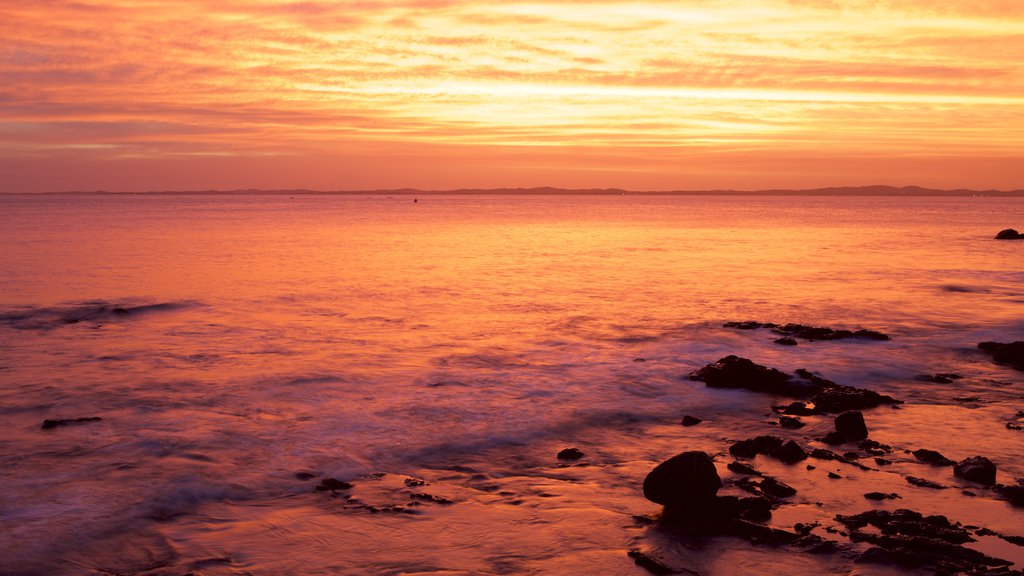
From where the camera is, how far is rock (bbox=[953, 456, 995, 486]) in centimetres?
964

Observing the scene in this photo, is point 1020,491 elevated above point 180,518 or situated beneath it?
elevated above

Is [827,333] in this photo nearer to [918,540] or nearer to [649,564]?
[918,540]

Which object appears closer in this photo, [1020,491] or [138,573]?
[138,573]

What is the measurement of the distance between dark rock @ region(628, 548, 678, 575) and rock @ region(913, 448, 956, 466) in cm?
485

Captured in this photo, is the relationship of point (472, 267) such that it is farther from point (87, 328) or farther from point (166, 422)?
point (166, 422)

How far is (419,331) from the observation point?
22.6 metres

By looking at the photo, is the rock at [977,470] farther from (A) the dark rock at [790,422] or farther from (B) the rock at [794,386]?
(B) the rock at [794,386]

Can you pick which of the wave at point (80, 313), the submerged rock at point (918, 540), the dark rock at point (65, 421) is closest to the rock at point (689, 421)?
the submerged rock at point (918, 540)

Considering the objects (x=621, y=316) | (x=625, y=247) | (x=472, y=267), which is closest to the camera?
(x=621, y=316)

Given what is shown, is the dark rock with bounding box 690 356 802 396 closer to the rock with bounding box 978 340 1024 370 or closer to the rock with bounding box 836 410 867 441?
the rock with bounding box 836 410 867 441

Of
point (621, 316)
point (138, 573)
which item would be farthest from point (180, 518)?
point (621, 316)

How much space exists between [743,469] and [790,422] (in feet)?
8.96

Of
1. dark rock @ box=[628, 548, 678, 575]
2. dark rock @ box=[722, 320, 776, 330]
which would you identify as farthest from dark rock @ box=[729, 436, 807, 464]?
dark rock @ box=[722, 320, 776, 330]

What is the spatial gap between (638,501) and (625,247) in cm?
5009
